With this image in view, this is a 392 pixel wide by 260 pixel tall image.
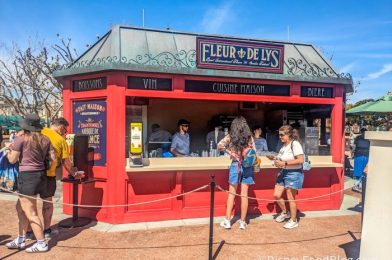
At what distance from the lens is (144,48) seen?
6.16 metres

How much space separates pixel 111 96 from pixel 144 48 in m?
1.07

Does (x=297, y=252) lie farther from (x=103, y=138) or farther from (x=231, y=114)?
(x=231, y=114)

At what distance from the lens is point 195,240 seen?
5.10 metres

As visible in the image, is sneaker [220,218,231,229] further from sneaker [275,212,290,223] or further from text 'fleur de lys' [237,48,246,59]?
text 'fleur de lys' [237,48,246,59]

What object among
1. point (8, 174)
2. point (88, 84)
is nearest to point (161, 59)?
point (88, 84)

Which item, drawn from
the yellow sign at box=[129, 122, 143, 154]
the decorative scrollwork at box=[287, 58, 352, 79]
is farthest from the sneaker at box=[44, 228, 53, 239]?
the decorative scrollwork at box=[287, 58, 352, 79]

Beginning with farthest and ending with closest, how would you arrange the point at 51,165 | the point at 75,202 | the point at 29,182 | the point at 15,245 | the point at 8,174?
the point at 8,174
the point at 75,202
the point at 51,165
the point at 15,245
the point at 29,182

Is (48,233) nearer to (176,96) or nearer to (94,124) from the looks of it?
(94,124)

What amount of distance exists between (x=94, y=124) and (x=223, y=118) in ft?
11.5

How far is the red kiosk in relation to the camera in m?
5.79

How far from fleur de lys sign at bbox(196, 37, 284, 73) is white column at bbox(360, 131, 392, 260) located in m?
2.93

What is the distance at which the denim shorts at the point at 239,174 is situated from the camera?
5555mm

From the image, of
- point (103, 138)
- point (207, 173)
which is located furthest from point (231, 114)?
point (103, 138)

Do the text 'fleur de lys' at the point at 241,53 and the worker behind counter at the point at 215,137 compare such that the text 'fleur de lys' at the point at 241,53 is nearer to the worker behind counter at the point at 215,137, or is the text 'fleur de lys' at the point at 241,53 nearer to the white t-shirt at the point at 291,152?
the white t-shirt at the point at 291,152
